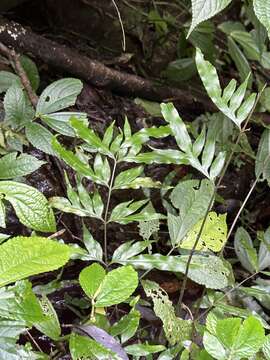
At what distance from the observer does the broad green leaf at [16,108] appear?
4.38 ft

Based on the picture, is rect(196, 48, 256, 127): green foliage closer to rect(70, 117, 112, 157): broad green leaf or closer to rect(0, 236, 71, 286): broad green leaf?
rect(70, 117, 112, 157): broad green leaf

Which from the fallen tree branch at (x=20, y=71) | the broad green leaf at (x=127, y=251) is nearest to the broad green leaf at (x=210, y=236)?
the broad green leaf at (x=127, y=251)

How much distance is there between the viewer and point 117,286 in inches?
36.0

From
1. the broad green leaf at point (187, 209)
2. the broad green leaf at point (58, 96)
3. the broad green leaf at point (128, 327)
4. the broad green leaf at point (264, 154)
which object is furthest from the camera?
the broad green leaf at point (264, 154)

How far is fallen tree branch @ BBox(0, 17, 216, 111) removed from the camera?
1.67 m

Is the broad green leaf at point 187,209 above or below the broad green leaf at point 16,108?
below

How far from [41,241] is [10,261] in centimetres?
5

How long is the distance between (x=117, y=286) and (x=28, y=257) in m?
0.21

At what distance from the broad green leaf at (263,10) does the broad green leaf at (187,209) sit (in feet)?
1.35

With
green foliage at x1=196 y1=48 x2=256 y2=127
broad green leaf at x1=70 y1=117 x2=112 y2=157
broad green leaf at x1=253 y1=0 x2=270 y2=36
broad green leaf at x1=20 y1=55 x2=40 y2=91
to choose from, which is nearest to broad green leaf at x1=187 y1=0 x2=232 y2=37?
broad green leaf at x1=253 y1=0 x2=270 y2=36

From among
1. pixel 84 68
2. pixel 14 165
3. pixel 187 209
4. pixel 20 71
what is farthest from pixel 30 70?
pixel 187 209

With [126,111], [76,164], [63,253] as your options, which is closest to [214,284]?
[76,164]

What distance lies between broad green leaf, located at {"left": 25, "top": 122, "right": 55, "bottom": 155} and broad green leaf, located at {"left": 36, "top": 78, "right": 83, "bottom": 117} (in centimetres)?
5

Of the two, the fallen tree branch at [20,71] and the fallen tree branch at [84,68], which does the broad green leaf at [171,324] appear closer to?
the fallen tree branch at [20,71]
